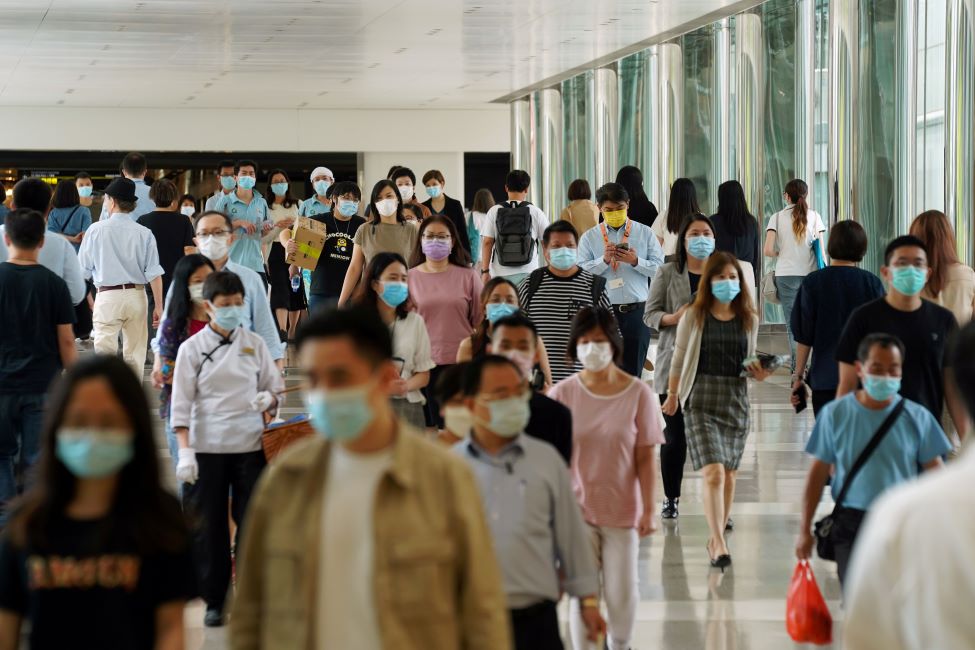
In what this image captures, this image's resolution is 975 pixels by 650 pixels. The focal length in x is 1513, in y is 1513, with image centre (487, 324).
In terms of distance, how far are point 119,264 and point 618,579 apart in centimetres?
714

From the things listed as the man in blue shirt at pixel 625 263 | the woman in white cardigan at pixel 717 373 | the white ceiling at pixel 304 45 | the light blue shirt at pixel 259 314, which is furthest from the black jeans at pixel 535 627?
the white ceiling at pixel 304 45

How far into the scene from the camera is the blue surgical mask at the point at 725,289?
26.3 feet

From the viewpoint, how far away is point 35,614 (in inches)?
130

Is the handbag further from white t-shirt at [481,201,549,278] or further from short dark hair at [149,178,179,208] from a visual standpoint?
short dark hair at [149,178,179,208]

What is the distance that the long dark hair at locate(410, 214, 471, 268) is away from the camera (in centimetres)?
906

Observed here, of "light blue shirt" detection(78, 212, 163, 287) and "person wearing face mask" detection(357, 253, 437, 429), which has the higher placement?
"light blue shirt" detection(78, 212, 163, 287)

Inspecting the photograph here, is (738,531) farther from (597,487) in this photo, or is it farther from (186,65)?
(186,65)

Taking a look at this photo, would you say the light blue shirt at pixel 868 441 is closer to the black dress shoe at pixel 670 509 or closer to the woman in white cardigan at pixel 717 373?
the woman in white cardigan at pixel 717 373

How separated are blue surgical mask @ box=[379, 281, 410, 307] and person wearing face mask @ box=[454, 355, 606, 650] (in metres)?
3.48

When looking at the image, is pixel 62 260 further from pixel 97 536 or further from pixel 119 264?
pixel 97 536

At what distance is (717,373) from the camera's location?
26.7 ft

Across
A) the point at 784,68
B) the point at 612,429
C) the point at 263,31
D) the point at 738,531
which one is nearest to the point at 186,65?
the point at 263,31

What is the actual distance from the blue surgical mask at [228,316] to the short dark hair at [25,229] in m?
1.55

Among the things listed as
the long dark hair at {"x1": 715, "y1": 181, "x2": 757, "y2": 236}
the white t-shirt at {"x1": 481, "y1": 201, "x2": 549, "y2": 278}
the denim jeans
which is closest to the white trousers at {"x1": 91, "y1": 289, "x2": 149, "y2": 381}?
the white t-shirt at {"x1": 481, "y1": 201, "x2": 549, "y2": 278}
